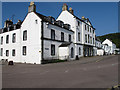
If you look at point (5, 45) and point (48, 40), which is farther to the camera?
point (5, 45)

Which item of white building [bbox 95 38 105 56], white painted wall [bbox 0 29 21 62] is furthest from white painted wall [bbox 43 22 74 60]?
white building [bbox 95 38 105 56]

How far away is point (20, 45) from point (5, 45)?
7069 mm

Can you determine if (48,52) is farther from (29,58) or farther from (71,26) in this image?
(71,26)

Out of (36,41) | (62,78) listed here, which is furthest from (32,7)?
(62,78)

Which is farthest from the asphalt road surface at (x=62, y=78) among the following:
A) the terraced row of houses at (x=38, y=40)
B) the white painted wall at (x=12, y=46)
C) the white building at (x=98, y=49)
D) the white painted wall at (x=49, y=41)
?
the white building at (x=98, y=49)

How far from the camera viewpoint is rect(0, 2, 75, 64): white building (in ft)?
67.4

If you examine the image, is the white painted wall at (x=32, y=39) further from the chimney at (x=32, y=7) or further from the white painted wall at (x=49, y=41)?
the white painted wall at (x=49, y=41)

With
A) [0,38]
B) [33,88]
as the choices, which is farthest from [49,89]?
[0,38]

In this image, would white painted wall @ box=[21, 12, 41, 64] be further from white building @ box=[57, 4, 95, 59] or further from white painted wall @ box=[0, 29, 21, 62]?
white building @ box=[57, 4, 95, 59]

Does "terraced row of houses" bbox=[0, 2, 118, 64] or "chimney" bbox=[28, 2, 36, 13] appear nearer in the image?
"terraced row of houses" bbox=[0, 2, 118, 64]

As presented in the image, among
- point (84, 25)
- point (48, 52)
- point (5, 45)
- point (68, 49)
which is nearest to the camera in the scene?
point (48, 52)

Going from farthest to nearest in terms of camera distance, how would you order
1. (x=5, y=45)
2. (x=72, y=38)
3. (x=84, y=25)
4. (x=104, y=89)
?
(x=84, y=25) → (x=72, y=38) → (x=5, y=45) → (x=104, y=89)

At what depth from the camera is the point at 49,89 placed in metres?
5.73

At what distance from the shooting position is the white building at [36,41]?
20.5 metres
